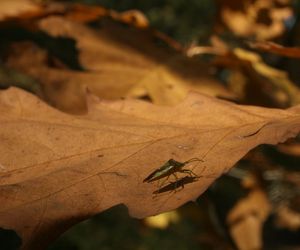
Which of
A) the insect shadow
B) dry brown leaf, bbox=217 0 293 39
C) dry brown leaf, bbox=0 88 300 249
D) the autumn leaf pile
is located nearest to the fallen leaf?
the autumn leaf pile

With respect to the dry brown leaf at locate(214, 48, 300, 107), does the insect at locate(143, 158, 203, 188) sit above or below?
above

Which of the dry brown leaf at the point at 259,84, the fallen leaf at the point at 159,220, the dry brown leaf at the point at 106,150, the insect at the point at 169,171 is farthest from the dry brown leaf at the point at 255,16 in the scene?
the fallen leaf at the point at 159,220

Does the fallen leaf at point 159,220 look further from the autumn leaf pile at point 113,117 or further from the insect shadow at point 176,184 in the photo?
the insect shadow at point 176,184

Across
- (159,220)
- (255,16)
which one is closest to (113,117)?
(255,16)

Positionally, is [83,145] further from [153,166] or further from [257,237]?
[257,237]

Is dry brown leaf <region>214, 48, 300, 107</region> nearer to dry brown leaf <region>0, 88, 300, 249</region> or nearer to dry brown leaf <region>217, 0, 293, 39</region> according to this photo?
dry brown leaf <region>217, 0, 293, 39</region>

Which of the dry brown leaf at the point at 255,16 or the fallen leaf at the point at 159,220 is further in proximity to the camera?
the fallen leaf at the point at 159,220

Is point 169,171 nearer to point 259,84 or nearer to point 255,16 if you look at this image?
point 259,84
